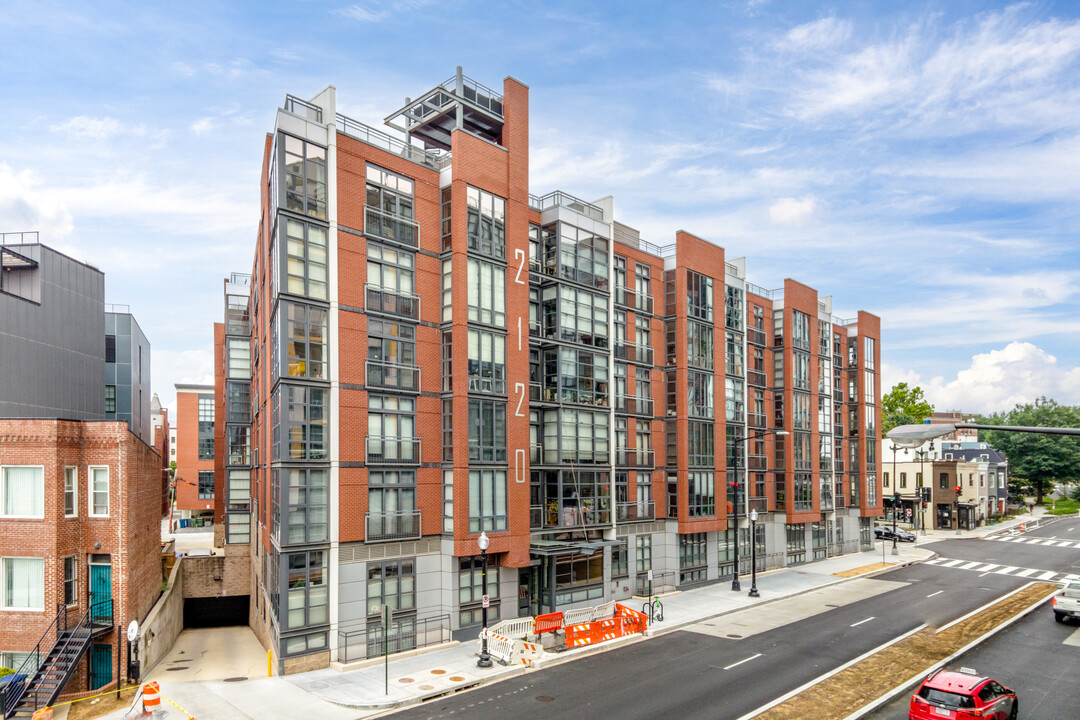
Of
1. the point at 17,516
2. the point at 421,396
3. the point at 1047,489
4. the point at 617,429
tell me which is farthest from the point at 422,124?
the point at 1047,489

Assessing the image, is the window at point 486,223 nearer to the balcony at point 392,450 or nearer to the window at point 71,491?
the balcony at point 392,450

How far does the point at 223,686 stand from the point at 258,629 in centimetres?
1260

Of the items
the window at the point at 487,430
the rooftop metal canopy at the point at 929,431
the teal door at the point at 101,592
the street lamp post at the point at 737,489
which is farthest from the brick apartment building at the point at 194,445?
the rooftop metal canopy at the point at 929,431

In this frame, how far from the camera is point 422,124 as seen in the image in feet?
113

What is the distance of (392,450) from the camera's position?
28.9 metres

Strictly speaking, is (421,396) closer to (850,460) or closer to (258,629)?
(258,629)

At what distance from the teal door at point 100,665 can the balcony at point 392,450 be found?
10.7 meters

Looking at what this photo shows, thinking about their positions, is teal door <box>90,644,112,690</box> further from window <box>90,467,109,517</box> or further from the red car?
the red car

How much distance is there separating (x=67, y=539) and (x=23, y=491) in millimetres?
2137

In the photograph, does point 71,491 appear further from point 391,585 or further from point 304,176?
point 304,176

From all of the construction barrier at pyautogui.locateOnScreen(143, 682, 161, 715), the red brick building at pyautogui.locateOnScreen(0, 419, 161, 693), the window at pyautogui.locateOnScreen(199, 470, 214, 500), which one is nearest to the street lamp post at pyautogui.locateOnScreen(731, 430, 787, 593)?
the construction barrier at pyautogui.locateOnScreen(143, 682, 161, 715)

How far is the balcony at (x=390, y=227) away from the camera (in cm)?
2891

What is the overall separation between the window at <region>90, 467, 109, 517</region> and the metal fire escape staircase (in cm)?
312

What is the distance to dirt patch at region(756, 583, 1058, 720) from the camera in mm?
21594
